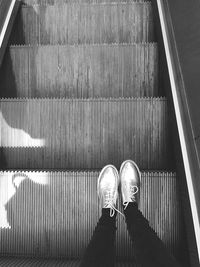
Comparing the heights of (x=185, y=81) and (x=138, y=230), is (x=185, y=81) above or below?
above

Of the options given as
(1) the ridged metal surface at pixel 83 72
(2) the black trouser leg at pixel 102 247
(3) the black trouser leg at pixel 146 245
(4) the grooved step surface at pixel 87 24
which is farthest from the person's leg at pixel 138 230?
(4) the grooved step surface at pixel 87 24

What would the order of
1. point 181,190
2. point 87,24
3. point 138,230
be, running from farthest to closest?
point 87,24, point 181,190, point 138,230

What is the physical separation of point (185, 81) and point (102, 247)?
43.9 inches

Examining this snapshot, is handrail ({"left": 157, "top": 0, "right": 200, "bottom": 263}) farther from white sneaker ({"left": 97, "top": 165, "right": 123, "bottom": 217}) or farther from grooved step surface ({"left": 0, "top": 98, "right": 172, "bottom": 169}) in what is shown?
white sneaker ({"left": 97, "top": 165, "right": 123, "bottom": 217})

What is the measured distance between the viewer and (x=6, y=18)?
2732 millimetres

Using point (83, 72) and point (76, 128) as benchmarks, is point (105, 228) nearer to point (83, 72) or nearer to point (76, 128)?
point (76, 128)

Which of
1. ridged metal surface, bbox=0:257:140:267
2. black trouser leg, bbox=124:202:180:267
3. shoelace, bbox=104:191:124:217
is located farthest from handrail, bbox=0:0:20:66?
black trouser leg, bbox=124:202:180:267

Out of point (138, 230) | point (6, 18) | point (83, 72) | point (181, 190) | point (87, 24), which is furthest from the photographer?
point (87, 24)

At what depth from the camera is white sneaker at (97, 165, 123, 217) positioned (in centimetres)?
204

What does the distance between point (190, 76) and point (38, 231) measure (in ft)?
4.41

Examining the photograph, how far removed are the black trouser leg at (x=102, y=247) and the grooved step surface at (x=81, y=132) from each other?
0.51 m

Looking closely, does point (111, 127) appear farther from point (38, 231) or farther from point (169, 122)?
point (38, 231)

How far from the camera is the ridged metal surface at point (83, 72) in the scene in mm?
2498

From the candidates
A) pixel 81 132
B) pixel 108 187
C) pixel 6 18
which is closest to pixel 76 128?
pixel 81 132
